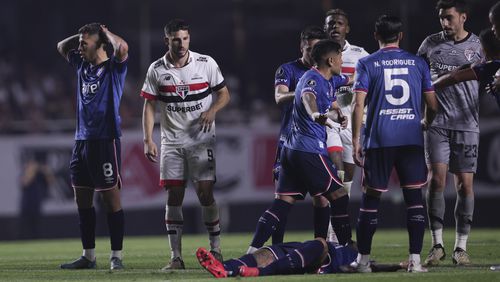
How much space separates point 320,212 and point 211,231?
1.16 meters

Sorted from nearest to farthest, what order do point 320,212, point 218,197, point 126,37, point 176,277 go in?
point 176,277
point 320,212
point 218,197
point 126,37

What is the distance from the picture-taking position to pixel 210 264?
8.49 m

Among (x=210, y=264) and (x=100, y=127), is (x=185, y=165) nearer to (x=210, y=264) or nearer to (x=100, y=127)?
(x=100, y=127)

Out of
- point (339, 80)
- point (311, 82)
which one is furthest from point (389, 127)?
point (339, 80)

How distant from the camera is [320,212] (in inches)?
409

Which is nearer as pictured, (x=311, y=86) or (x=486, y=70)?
(x=311, y=86)

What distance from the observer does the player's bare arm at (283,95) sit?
410 inches

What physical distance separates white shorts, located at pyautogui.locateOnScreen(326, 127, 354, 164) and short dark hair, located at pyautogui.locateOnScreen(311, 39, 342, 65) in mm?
1665

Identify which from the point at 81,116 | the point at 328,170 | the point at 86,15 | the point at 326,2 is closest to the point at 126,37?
the point at 86,15

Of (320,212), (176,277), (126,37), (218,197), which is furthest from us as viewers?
(126,37)

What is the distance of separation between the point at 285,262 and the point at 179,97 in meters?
2.47

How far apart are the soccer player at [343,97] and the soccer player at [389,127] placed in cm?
198

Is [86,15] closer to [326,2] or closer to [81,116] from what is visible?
[326,2]

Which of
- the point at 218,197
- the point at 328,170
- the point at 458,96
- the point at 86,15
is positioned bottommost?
the point at 218,197
